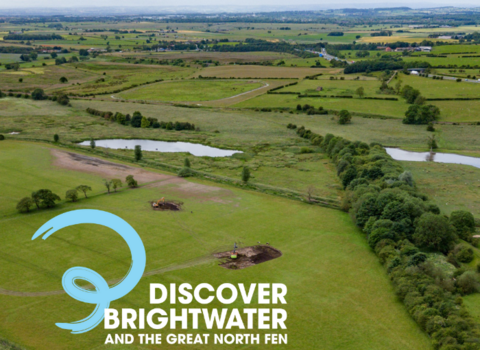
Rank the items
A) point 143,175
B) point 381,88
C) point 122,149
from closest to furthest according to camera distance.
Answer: point 143,175
point 122,149
point 381,88

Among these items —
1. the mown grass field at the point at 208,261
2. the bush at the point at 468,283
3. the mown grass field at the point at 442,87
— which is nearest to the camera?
the mown grass field at the point at 208,261

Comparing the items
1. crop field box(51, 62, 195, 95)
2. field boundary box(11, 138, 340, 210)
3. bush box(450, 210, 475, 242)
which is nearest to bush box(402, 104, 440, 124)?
field boundary box(11, 138, 340, 210)

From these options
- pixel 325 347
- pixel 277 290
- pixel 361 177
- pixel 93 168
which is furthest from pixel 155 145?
pixel 325 347

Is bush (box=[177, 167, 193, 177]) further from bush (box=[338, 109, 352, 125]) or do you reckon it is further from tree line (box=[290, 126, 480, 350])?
bush (box=[338, 109, 352, 125])

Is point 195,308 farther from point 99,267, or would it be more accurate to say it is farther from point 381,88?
point 381,88

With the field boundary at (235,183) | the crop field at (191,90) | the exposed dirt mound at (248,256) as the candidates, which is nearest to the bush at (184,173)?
the field boundary at (235,183)

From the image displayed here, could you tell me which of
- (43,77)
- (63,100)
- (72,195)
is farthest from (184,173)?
(43,77)

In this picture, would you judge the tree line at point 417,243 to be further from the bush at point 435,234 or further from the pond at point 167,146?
the pond at point 167,146
